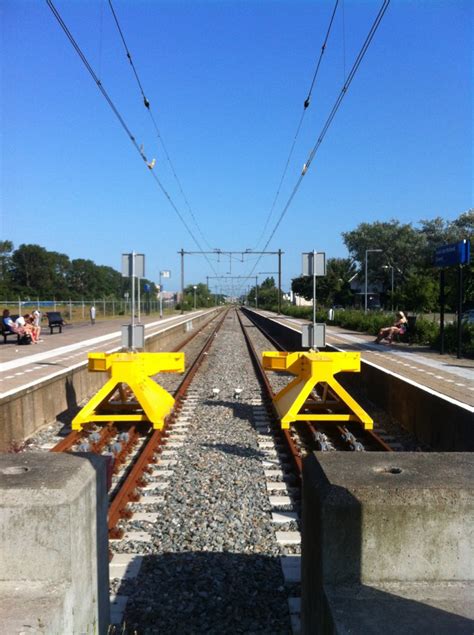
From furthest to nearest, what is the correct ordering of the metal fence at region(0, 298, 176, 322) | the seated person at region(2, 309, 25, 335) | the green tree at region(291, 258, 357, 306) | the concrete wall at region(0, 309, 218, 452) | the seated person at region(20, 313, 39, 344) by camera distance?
the green tree at region(291, 258, 357, 306) → the metal fence at region(0, 298, 176, 322) → the seated person at region(20, 313, 39, 344) → the seated person at region(2, 309, 25, 335) → the concrete wall at region(0, 309, 218, 452)

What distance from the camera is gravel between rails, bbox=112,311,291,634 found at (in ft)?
12.8

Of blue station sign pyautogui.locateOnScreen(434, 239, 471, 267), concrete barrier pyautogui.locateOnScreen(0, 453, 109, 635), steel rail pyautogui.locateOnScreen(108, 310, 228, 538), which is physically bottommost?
steel rail pyautogui.locateOnScreen(108, 310, 228, 538)

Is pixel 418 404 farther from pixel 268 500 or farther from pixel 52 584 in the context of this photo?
pixel 52 584

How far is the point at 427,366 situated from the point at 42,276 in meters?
76.3

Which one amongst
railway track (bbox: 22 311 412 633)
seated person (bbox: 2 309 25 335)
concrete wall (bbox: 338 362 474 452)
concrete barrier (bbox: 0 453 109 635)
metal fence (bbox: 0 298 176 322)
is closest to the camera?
concrete barrier (bbox: 0 453 109 635)

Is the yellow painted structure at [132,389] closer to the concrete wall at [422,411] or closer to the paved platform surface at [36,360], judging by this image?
the paved platform surface at [36,360]

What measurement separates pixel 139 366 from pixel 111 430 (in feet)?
3.50

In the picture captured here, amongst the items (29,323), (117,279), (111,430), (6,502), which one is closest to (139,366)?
(111,430)

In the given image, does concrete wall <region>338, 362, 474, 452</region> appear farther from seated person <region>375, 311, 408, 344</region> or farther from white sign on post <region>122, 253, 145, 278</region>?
seated person <region>375, 311, 408, 344</region>

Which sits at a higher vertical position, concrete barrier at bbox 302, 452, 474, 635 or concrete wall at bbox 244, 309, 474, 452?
concrete barrier at bbox 302, 452, 474, 635

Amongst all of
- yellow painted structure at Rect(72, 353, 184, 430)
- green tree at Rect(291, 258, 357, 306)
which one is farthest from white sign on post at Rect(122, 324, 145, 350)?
green tree at Rect(291, 258, 357, 306)

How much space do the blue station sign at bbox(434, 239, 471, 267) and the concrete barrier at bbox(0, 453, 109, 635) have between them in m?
13.8

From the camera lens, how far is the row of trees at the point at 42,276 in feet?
244

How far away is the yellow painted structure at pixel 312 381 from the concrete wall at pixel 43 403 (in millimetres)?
3712
